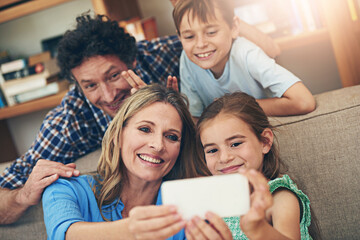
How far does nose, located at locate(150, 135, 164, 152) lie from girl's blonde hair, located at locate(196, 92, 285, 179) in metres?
0.10

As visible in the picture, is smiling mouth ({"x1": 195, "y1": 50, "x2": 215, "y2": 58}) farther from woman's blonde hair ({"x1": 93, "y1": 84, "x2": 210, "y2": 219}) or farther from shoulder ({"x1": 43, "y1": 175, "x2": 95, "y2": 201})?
shoulder ({"x1": 43, "y1": 175, "x2": 95, "y2": 201})

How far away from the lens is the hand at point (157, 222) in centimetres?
60

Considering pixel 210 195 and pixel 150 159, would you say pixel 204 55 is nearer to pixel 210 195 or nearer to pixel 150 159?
pixel 150 159

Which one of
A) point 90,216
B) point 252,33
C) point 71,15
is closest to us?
point 90,216

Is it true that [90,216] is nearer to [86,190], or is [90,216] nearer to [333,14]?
[86,190]

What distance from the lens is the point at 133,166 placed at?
2.88ft

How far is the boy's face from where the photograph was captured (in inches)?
37.8

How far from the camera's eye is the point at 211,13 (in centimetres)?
95

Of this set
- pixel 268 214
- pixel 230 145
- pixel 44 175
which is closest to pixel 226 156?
pixel 230 145

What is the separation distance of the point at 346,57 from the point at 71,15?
122cm

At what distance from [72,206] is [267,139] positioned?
0.46 meters

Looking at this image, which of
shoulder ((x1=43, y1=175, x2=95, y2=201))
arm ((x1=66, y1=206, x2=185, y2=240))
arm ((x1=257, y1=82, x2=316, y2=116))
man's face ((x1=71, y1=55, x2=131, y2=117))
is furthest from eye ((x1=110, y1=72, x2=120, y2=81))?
arm ((x1=66, y1=206, x2=185, y2=240))

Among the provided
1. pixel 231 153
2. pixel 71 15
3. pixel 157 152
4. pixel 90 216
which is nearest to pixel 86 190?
pixel 90 216

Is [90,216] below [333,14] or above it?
below
